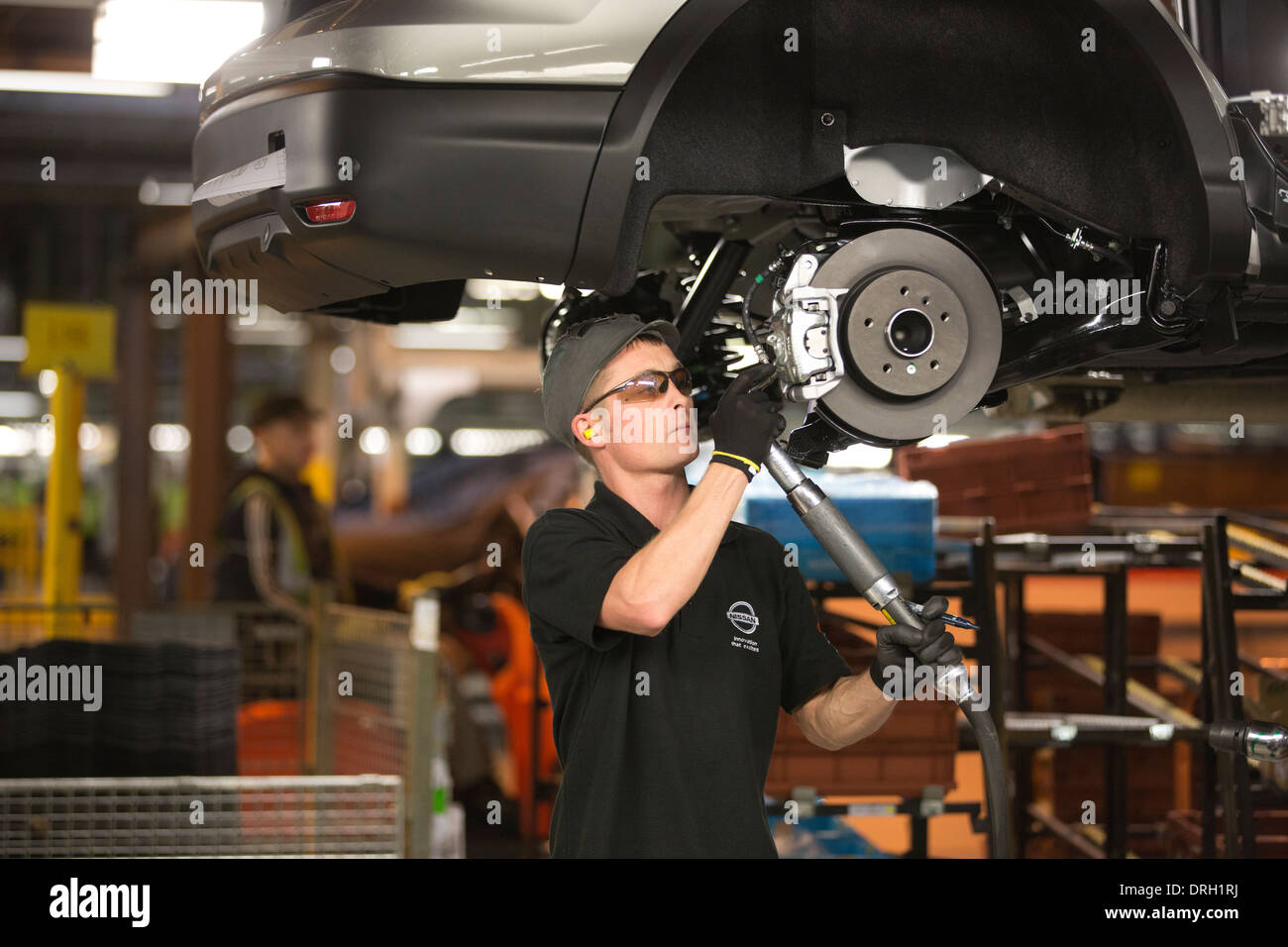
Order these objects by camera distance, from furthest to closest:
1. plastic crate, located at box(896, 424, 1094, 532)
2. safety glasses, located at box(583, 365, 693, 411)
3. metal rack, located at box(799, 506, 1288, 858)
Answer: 1. plastic crate, located at box(896, 424, 1094, 532)
2. metal rack, located at box(799, 506, 1288, 858)
3. safety glasses, located at box(583, 365, 693, 411)

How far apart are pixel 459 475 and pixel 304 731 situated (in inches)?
159

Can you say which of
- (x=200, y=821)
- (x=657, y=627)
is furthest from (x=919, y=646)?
(x=200, y=821)

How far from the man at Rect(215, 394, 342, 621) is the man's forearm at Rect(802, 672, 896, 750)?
10.6 ft

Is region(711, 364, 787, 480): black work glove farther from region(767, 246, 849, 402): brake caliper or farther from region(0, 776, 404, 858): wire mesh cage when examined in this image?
region(0, 776, 404, 858): wire mesh cage

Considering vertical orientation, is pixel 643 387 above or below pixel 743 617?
above

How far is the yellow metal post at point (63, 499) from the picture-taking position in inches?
292

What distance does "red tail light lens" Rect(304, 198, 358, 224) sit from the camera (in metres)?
2.03

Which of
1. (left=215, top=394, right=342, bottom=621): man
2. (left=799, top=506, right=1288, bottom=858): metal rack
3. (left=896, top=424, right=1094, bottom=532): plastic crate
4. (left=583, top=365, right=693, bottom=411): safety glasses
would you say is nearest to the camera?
(left=583, top=365, right=693, bottom=411): safety glasses

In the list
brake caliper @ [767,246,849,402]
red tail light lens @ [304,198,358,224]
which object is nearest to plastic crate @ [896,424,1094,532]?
brake caliper @ [767,246,849,402]

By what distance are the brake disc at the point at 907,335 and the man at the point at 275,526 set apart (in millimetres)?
3437

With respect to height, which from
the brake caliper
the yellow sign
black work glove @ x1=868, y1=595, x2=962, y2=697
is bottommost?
black work glove @ x1=868, y1=595, x2=962, y2=697

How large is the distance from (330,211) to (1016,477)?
302 cm

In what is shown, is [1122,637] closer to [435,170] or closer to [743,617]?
[743,617]

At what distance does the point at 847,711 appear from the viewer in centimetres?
221
